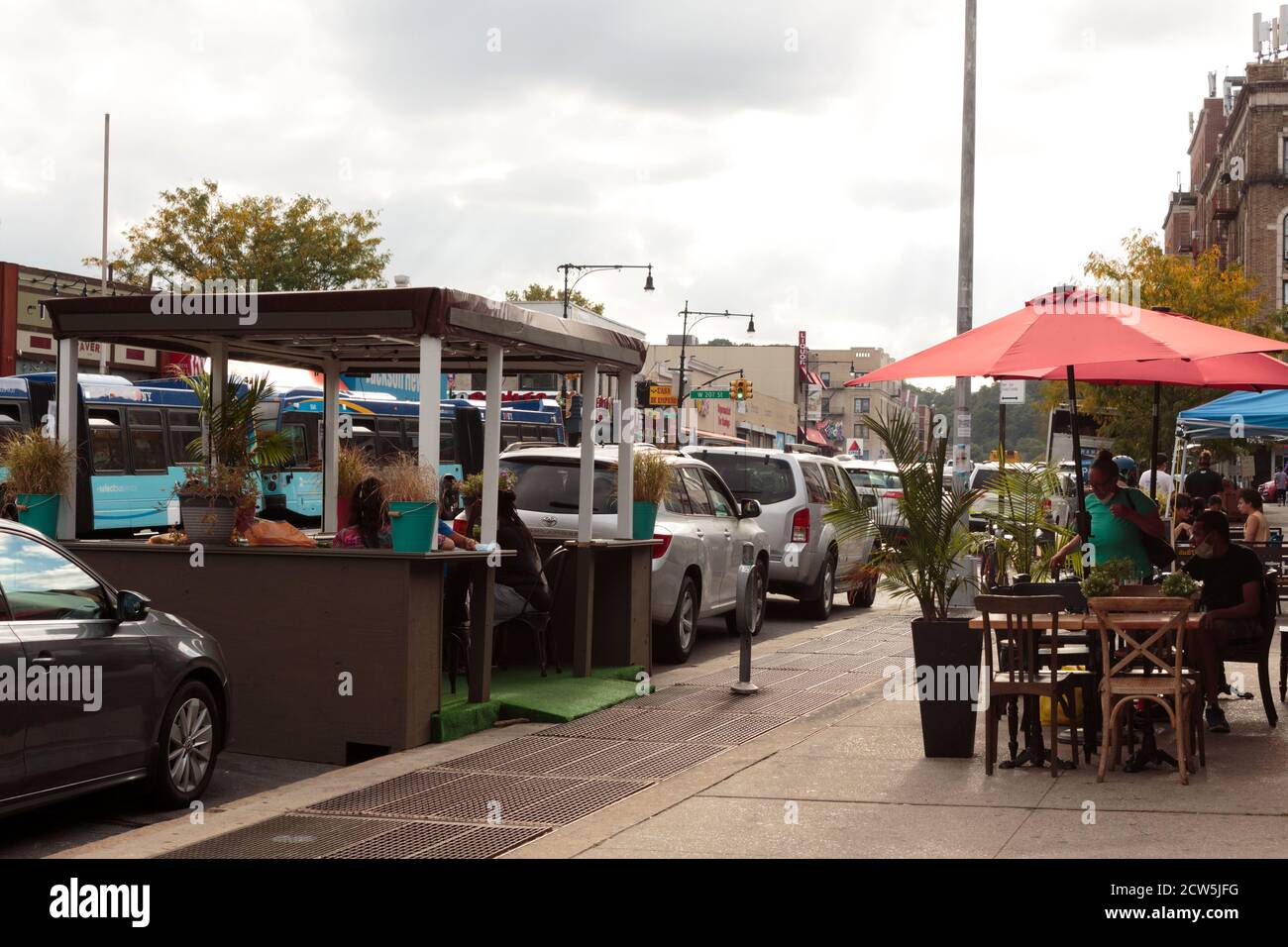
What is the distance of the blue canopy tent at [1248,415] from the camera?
14.4m

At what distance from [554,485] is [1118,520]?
191 inches

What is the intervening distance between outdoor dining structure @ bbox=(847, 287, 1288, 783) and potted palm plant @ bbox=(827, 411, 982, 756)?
0.76 feet

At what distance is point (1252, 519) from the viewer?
15234 mm

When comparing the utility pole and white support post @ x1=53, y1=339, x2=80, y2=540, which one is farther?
the utility pole

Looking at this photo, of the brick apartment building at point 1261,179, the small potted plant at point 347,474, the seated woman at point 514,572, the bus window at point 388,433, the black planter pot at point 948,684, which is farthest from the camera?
the brick apartment building at point 1261,179

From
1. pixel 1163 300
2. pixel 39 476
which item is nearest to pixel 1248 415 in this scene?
pixel 39 476

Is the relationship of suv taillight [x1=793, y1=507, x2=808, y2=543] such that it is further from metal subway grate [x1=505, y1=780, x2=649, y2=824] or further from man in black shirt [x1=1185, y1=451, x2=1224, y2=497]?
metal subway grate [x1=505, y1=780, x2=649, y2=824]

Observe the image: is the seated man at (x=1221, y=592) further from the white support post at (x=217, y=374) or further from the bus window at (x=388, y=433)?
the bus window at (x=388, y=433)

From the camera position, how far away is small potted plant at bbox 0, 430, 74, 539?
9797mm

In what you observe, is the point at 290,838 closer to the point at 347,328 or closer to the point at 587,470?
the point at 347,328

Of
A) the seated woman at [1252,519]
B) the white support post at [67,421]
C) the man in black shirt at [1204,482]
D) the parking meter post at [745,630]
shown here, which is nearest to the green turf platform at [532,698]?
the parking meter post at [745,630]

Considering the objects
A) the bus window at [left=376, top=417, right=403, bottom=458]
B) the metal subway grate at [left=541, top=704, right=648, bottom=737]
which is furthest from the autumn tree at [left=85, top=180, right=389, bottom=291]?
the metal subway grate at [left=541, top=704, right=648, bottom=737]

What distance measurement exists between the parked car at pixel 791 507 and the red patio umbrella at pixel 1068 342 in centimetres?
774

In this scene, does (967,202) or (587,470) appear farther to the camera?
(967,202)
